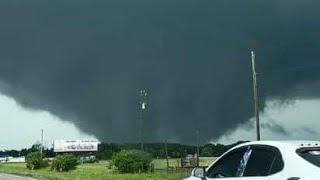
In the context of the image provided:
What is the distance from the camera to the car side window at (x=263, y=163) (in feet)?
28.6

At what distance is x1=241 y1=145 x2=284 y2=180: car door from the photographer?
28.3 feet

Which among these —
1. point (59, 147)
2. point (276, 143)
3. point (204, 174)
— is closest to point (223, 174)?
point (204, 174)

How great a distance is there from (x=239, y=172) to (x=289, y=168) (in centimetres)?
116

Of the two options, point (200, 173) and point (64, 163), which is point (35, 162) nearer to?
point (64, 163)

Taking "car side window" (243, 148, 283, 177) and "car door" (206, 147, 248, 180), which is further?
"car door" (206, 147, 248, 180)

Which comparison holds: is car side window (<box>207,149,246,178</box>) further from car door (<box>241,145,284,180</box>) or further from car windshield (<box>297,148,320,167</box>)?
car windshield (<box>297,148,320,167</box>)

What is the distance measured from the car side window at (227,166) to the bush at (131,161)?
56371 mm

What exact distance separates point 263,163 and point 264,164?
4 centimetres

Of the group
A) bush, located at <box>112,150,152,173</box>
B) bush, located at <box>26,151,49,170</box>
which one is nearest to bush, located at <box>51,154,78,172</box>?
bush, located at <box>112,150,152,173</box>

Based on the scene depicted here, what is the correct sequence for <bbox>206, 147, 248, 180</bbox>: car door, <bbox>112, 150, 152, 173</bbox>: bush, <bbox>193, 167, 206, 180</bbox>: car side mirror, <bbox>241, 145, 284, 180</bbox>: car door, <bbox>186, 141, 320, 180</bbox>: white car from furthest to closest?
1. <bbox>112, 150, 152, 173</bbox>: bush
2. <bbox>193, 167, 206, 180</bbox>: car side mirror
3. <bbox>206, 147, 248, 180</bbox>: car door
4. <bbox>241, 145, 284, 180</bbox>: car door
5. <bbox>186, 141, 320, 180</bbox>: white car

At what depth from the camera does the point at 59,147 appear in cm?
17962

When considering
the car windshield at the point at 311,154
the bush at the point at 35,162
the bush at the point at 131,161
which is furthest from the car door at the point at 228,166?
the bush at the point at 35,162

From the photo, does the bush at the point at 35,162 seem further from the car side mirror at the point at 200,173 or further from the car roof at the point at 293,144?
the car roof at the point at 293,144

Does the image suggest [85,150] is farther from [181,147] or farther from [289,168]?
[289,168]
